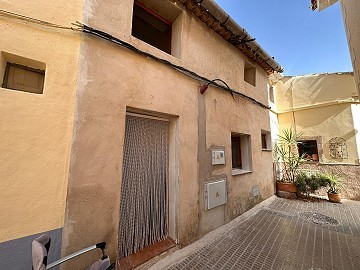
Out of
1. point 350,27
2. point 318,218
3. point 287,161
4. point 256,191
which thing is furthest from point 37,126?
point 287,161

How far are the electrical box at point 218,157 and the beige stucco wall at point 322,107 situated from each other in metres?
6.34

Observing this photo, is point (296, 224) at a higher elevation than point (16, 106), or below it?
below

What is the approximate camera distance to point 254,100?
18.5ft

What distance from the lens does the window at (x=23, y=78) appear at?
198 cm

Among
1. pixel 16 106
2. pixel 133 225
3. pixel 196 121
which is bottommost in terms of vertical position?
pixel 133 225

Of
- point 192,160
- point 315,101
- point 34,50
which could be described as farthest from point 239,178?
point 315,101

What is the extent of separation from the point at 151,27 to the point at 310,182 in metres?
8.00

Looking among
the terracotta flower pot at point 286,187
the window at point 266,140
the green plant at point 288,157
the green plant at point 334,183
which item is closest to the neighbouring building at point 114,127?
the window at point 266,140

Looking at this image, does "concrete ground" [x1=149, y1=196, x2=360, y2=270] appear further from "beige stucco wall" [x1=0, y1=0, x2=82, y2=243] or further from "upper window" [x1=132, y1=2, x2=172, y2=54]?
"upper window" [x1=132, y1=2, x2=172, y2=54]

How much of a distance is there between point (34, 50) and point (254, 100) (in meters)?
5.71

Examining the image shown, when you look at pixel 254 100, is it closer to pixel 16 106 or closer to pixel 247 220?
pixel 247 220

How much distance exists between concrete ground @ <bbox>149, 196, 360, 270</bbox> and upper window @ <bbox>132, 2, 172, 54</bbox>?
4.50 m

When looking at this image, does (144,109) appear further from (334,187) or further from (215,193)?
(334,187)

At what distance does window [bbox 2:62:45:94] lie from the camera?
1981 millimetres
